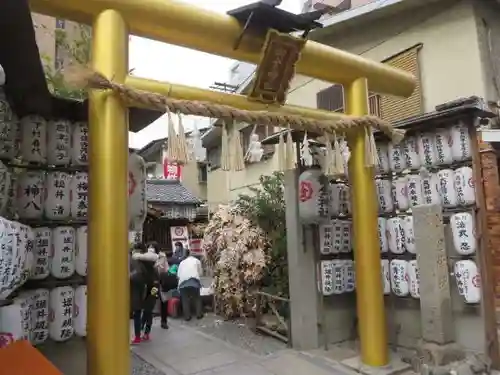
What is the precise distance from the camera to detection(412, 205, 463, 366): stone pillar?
6.16 m

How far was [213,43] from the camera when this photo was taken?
5715 mm

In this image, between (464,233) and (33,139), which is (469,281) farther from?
(33,139)

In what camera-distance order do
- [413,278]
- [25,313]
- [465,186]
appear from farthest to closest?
[413,278]
[465,186]
[25,313]

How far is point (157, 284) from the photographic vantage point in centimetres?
933

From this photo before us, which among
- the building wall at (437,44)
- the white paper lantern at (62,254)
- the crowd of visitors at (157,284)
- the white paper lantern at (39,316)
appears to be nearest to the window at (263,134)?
the building wall at (437,44)

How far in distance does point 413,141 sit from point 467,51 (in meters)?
4.53

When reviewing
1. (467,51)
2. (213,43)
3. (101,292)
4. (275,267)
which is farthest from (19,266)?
(467,51)

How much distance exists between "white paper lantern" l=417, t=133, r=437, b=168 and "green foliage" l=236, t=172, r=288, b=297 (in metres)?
4.15

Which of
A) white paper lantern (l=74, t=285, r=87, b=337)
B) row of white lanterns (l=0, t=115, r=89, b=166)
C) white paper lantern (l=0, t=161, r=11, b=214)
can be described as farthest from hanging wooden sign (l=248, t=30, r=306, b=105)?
white paper lantern (l=74, t=285, r=87, b=337)

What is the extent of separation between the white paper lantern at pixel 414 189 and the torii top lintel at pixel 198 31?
1.89 m

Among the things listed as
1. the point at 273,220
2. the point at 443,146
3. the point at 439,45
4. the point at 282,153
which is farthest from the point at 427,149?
the point at 439,45

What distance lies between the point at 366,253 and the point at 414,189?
5.15 ft

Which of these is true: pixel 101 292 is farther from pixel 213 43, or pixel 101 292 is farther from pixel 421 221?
pixel 421 221

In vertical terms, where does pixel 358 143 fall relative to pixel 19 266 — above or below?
above
